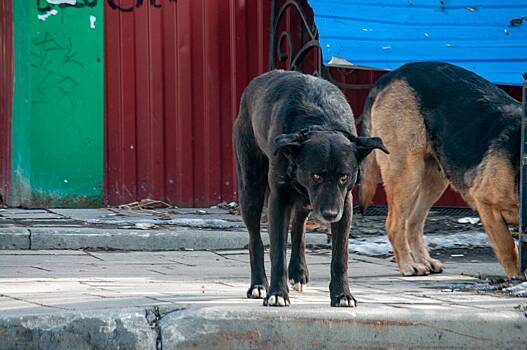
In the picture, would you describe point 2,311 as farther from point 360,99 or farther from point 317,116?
point 360,99

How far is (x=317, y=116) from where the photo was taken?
5598 mm

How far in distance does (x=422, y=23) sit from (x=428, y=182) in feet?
6.57

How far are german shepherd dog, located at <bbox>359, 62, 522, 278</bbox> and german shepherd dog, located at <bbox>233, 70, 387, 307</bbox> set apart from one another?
1543 millimetres

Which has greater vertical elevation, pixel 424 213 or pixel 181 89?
pixel 181 89

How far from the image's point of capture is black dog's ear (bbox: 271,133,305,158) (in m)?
5.18

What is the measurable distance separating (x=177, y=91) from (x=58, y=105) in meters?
1.18

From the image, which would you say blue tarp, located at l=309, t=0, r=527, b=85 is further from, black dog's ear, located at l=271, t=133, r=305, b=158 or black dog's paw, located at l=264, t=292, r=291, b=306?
black dog's paw, located at l=264, t=292, r=291, b=306

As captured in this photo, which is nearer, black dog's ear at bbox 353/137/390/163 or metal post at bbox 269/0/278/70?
black dog's ear at bbox 353/137/390/163

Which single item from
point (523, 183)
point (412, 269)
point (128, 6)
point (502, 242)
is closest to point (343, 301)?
point (523, 183)

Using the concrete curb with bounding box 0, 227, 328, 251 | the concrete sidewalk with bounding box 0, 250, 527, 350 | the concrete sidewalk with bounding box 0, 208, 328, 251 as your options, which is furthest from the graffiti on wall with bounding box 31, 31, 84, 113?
the concrete sidewalk with bounding box 0, 250, 527, 350

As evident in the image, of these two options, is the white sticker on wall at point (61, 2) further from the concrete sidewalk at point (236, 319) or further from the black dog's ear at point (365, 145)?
the black dog's ear at point (365, 145)

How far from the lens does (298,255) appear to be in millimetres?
6359

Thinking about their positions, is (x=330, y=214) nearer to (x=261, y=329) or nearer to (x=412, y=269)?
(x=261, y=329)

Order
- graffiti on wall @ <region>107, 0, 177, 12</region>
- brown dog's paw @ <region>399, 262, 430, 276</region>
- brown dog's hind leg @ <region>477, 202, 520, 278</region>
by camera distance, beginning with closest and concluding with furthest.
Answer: brown dog's hind leg @ <region>477, 202, 520, 278</region> < brown dog's paw @ <region>399, 262, 430, 276</region> < graffiti on wall @ <region>107, 0, 177, 12</region>
